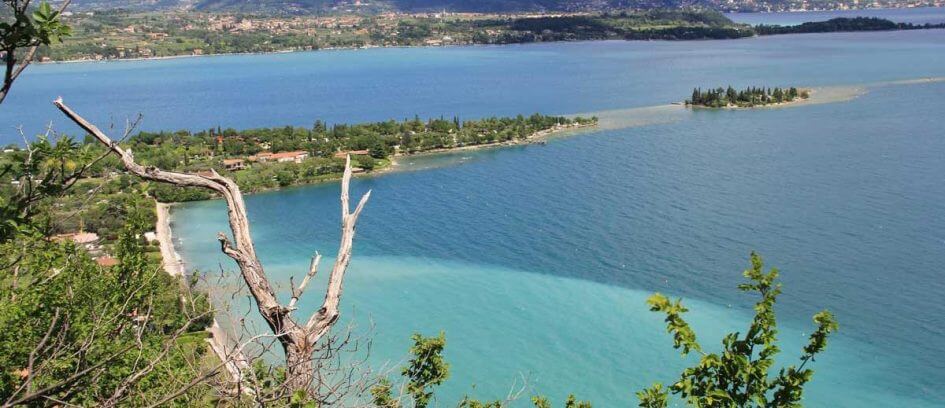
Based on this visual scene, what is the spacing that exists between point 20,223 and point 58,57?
68.8m

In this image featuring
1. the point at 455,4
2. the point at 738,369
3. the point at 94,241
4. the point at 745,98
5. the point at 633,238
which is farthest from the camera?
the point at 455,4

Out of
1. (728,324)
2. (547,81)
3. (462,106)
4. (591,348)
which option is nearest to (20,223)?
(591,348)

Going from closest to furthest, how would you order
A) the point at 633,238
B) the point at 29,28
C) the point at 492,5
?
the point at 29,28 → the point at 633,238 → the point at 492,5

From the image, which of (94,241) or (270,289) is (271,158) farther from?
(270,289)

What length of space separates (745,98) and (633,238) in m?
20.4

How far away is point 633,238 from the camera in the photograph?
49.5ft

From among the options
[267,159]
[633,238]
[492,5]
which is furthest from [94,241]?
[492,5]

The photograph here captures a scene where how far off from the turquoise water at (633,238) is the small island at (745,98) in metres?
1.66

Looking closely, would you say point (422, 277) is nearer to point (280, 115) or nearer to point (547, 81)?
point (280, 115)

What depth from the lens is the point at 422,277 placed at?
14.0m

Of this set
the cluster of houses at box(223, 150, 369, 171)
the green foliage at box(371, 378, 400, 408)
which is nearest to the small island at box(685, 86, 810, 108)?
the cluster of houses at box(223, 150, 369, 171)

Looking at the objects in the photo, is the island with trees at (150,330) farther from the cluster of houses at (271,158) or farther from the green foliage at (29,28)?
the cluster of houses at (271,158)

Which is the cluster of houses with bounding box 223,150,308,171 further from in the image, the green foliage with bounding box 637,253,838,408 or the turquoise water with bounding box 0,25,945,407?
the green foliage with bounding box 637,253,838,408

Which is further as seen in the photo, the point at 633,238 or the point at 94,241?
the point at 94,241
